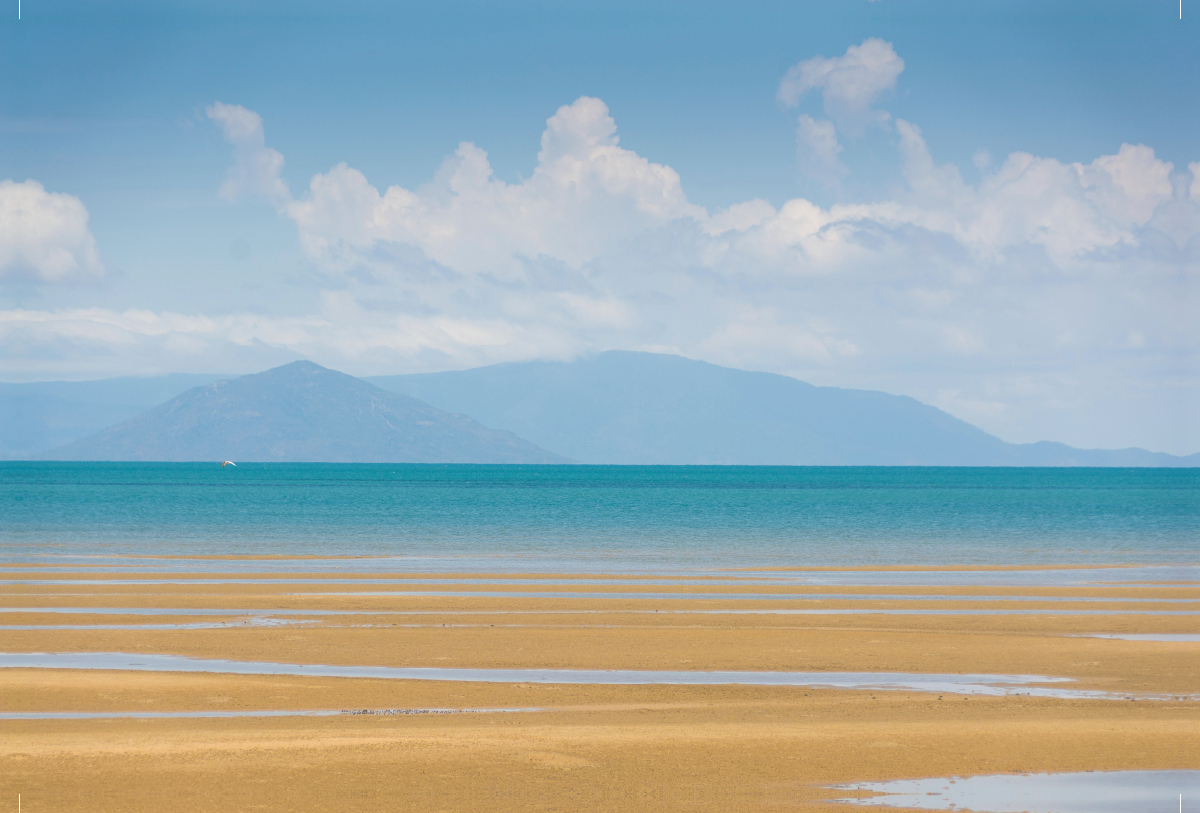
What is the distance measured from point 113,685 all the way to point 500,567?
919 inches

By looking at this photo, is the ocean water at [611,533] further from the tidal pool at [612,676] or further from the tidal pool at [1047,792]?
the tidal pool at [1047,792]

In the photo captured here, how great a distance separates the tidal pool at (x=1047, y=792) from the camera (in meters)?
12.2

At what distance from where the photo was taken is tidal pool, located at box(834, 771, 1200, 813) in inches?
480

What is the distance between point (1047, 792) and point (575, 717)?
6.52 metres

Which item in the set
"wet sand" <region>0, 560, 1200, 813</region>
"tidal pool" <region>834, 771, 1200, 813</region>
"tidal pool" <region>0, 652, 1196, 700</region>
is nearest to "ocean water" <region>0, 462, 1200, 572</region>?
"wet sand" <region>0, 560, 1200, 813</region>

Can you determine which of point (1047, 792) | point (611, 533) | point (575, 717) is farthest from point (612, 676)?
point (611, 533)

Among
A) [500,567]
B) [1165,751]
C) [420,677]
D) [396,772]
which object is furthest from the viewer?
[500,567]

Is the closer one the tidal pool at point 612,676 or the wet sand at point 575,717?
the wet sand at point 575,717

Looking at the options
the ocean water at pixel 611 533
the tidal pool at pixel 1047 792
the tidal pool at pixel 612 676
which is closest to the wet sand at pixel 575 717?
the tidal pool at pixel 1047 792

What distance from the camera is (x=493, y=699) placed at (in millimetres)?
17328

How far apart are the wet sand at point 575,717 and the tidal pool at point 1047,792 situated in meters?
0.36

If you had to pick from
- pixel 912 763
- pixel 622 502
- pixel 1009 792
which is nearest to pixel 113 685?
pixel 912 763

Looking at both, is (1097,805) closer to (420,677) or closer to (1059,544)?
(420,677)

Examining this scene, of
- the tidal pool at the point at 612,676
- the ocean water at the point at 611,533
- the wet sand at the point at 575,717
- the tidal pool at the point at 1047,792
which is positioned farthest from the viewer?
the ocean water at the point at 611,533
